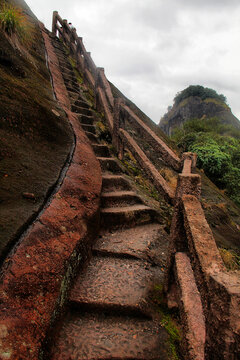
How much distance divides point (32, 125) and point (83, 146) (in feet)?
2.41

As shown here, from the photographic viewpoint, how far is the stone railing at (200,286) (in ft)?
2.43

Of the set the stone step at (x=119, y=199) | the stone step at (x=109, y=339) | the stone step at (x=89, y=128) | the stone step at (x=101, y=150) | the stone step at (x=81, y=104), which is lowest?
the stone step at (x=109, y=339)

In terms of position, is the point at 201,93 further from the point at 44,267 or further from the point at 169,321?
the point at 44,267

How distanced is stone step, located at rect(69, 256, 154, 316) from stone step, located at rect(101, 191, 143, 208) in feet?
2.66

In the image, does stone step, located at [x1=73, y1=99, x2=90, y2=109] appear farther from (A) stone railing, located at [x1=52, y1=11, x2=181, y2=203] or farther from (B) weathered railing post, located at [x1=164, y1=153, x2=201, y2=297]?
(B) weathered railing post, located at [x1=164, y1=153, x2=201, y2=297]

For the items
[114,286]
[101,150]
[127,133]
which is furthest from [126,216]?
[127,133]

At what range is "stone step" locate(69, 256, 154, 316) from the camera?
1617 mm

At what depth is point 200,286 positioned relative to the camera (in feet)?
3.53

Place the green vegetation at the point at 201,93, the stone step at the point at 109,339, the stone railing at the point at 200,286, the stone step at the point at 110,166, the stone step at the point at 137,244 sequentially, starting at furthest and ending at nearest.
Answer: the green vegetation at the point at 201,93 → the stone step at the point at 110,166 → the stone step at the point at 137,244 → the stone step at the point at 109,339 → the stone railing at the point at 200,286

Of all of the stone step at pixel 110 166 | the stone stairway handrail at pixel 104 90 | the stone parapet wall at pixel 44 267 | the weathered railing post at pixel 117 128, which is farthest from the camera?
the weathered railing post at pixel 117 128

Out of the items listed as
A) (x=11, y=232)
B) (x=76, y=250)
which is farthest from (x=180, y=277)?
(x=11, y=232)

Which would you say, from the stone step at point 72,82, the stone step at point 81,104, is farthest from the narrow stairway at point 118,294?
the stone step at point 72,82

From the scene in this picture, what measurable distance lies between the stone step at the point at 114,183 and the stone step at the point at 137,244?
0.69 m

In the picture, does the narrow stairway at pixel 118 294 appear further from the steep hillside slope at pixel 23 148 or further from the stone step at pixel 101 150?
the stone step at pixel 101 150
